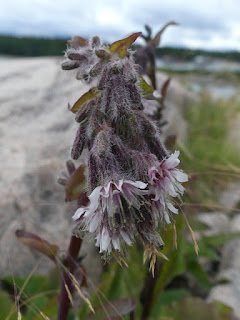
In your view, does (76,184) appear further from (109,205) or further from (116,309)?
(116,309)

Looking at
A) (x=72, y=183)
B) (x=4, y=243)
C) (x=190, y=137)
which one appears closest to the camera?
(x=72, y=183)

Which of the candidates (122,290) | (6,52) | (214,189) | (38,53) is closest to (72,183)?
(122,290)

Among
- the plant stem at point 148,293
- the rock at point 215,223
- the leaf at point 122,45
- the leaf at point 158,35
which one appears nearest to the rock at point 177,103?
the rock at point 215,223

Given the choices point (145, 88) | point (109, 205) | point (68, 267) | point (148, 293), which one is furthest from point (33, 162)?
point (109, 205)

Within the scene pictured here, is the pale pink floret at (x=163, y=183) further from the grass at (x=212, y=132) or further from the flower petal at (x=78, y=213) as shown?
the grass at (x=212, y=132)

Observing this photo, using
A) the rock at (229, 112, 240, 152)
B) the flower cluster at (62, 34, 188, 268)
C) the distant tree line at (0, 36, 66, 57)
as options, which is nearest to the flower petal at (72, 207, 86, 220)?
the flower cluster at (62, 34, 188, 268)

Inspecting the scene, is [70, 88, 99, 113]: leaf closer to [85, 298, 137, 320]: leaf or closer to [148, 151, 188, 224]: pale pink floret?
[148, 151, 188, 224]: pale pink floret

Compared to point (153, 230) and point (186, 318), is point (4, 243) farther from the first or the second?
point (153, 230)
